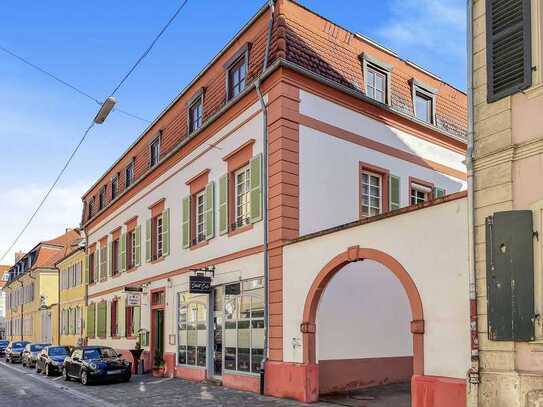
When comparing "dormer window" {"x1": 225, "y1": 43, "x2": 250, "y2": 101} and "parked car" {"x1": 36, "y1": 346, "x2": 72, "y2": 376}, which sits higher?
"dormer window" {"x1": 225, "y1": 43, "x2": 250, "y2": 101}

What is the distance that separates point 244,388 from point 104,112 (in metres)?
7.91

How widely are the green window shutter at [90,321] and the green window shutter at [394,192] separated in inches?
836

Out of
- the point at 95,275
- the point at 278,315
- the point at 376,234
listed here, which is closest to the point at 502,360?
the point at 376,234

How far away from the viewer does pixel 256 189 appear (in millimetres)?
16078

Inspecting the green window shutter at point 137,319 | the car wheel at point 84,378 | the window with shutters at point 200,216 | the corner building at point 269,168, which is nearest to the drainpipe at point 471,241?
the corner building at point 269,168

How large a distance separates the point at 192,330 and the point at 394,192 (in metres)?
7.90

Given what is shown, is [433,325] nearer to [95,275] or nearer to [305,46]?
[305,46]

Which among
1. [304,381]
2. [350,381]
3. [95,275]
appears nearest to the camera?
[304,381]

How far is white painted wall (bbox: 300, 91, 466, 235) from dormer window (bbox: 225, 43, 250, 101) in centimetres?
262

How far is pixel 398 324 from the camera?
16.1 meters

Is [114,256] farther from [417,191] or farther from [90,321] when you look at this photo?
[417,191]

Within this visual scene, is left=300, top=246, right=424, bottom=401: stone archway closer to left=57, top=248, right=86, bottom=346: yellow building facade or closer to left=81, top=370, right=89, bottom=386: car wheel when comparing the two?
left=81, top=370, right=89, bottom=386: car wheel

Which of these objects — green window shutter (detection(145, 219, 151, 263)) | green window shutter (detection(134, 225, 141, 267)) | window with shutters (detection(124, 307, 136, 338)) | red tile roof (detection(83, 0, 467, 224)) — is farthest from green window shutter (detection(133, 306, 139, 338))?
red tile roof (detection(83, 0, 467, 224))

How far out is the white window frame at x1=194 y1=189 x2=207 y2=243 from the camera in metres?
19.9
